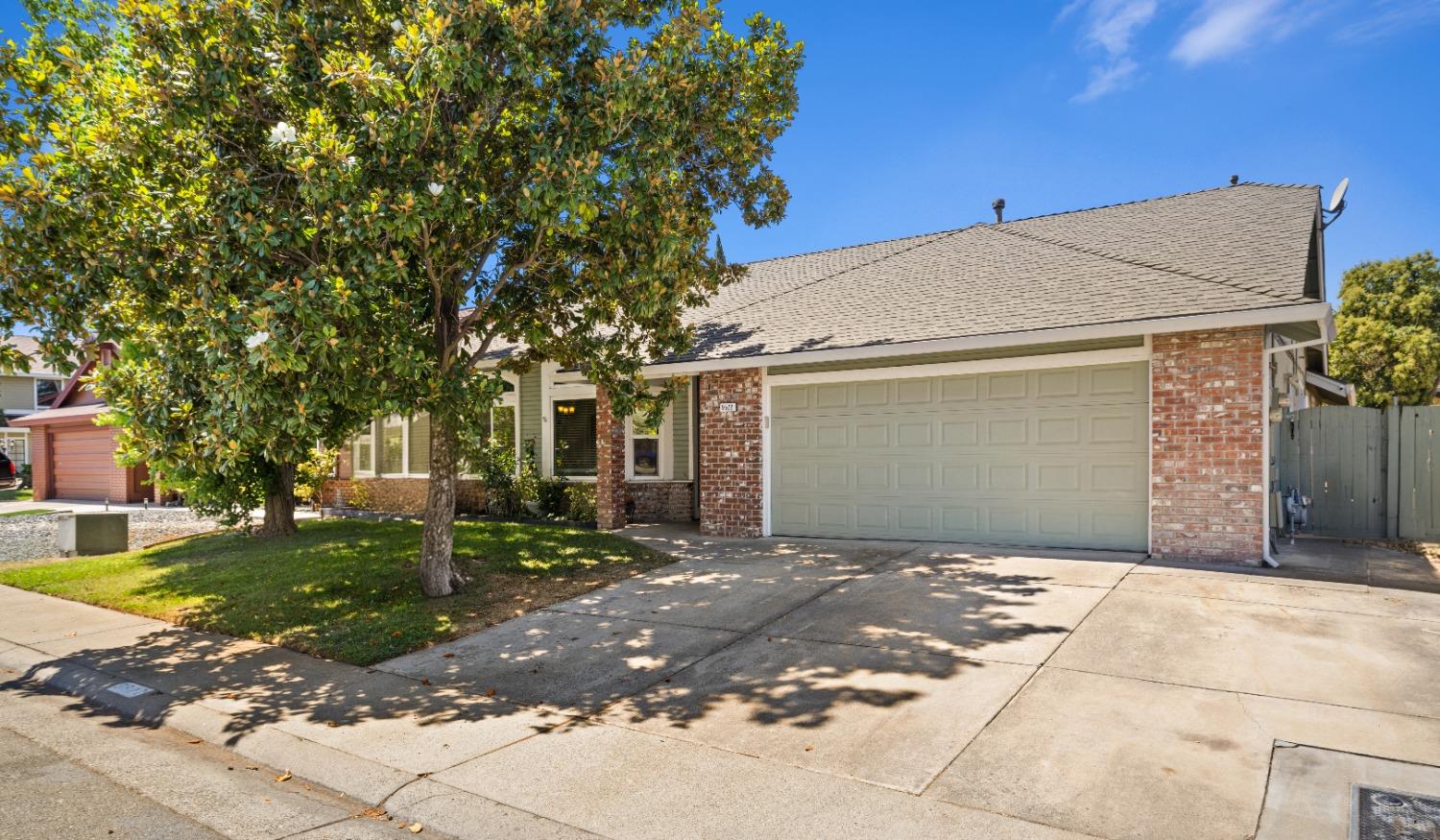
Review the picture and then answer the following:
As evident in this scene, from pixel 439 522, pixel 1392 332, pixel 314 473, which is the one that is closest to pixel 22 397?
pixel 314 473

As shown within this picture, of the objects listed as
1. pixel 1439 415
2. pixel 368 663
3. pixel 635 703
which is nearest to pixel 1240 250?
pixel 1439 415

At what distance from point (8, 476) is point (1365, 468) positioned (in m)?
42.6

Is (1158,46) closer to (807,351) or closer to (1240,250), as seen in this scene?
(1240,250)

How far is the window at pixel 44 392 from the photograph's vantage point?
3706cm

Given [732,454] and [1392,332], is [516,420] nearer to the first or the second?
[732,454]

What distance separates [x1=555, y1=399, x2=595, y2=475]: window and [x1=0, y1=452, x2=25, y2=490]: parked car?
2968 centimetres

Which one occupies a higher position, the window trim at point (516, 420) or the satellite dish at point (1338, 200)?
the satellite dish at point (1338, 200)

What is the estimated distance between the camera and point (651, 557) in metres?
10.2

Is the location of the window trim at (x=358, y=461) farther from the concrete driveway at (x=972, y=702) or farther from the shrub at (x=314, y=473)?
the concrete driveway at (x=972, y=702)

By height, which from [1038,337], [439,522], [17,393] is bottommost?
[439,522]

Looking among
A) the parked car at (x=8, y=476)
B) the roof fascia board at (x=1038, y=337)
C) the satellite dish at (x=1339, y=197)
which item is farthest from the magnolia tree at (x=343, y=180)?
the parked car at (x=8, y=476)

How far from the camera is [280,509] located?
13.1 meters

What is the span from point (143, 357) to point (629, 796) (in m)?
6.45

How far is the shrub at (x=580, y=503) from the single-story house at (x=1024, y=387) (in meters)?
0.97
